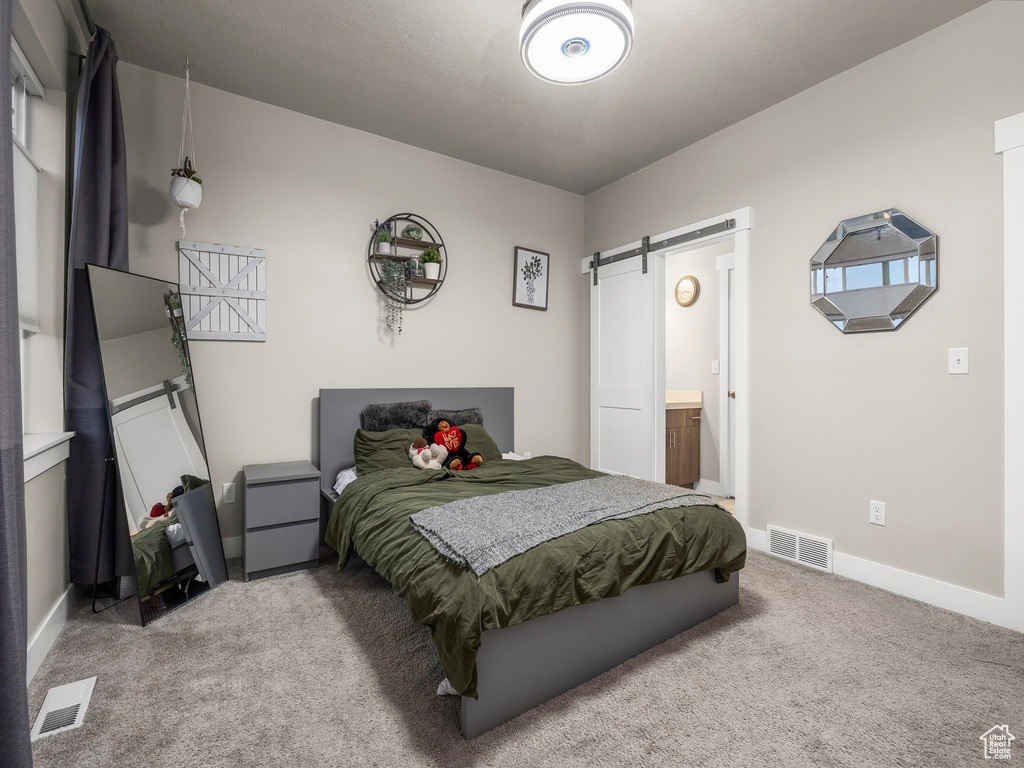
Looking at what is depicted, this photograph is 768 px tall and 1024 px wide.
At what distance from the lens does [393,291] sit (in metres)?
3.51

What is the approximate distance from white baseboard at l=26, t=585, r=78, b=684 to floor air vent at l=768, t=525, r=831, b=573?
11.8 feet


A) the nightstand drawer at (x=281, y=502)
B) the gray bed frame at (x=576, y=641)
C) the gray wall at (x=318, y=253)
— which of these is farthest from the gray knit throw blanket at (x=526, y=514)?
the gray wall at (x=318, y=253)

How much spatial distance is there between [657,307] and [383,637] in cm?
301

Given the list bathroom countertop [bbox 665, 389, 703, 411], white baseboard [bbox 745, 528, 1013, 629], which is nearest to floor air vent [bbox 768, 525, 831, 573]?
white baseboard [bbox 745, 528, 1013, 629]

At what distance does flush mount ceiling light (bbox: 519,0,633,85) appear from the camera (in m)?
1.98

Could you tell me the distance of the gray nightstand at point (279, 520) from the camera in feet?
8.70

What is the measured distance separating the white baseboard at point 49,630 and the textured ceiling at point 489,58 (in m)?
2.71

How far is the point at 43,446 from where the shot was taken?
1833 mm

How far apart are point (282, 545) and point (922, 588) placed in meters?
3.34

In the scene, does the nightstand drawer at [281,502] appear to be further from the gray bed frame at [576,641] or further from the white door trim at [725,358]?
the white door trim at [725,358]

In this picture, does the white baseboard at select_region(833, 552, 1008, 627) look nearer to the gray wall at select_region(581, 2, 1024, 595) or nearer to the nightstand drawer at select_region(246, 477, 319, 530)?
the gray wall at select_region(581, 2, 1024, 595)

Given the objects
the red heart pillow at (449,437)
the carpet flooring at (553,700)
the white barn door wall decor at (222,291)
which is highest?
the white barn door wall decor at (222,291)

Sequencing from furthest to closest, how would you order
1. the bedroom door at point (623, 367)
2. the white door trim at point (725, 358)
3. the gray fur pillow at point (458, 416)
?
the white door trim at point (725, 358)
the bedroom door at point (623, 367)
the gray fur pillow at point (458, 416)

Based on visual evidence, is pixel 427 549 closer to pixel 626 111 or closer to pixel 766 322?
pixel 766 322
